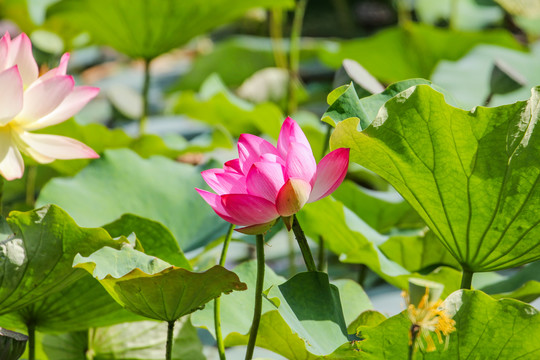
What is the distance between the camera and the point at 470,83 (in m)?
1.40

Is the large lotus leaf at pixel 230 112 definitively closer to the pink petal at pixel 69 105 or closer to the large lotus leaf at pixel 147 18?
the large lotus leaf at pixel 147 18

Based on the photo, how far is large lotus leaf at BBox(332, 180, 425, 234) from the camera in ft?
3.51

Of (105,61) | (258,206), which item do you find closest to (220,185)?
(258,206)

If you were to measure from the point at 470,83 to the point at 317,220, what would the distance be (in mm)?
649

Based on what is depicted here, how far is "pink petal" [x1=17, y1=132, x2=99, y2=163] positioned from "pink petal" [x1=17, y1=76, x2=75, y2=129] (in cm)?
3

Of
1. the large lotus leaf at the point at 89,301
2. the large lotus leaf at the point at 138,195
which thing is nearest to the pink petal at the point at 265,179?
the large lotus leaf at the point at 89,301

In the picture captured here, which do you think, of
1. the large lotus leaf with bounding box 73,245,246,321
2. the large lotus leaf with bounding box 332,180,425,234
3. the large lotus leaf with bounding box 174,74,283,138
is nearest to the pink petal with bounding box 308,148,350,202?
the large lotus leaf with bounding box 73,245,246,321

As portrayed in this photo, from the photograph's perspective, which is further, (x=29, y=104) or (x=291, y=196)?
(x=29, y=104)

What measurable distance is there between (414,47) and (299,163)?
4.38 ft

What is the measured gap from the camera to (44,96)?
26.3 inches

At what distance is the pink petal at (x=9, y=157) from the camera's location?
677 millimetres

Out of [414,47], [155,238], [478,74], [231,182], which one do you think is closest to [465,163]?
[231,182]

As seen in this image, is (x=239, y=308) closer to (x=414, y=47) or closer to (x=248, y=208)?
(x=248, y=208)

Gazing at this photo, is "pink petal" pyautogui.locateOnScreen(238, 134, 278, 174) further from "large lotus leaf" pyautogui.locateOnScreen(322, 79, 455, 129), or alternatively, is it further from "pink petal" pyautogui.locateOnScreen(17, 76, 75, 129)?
"pink petal" pyautogui.locateOnScreen(17, 76, 75, 129)
